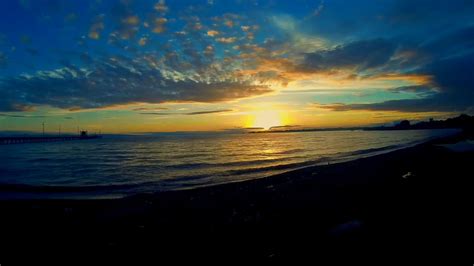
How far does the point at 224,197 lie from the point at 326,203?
5.78 metres

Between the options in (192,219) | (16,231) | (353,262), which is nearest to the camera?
(353,262)

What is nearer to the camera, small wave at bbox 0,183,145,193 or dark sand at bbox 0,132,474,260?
dark sand at bbox 0,132,474,260

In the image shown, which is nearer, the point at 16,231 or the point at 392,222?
the point at 392,222

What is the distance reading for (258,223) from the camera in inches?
418

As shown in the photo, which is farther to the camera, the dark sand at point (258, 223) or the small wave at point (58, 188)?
the small wave at point (58, 188)

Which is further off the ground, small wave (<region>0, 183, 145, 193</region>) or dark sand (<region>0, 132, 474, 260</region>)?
dark sand (<region>0, 132, 474, 260</region>)

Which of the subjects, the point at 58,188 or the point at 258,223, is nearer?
the point at 258,223

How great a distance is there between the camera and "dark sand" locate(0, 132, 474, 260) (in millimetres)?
7895

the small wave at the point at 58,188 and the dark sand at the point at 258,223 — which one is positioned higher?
the dark sand at the point at 258,223

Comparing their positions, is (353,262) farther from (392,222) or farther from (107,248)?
(107,248)

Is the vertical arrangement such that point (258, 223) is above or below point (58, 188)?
above

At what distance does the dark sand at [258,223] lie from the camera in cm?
789

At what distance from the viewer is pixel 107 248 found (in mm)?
8844

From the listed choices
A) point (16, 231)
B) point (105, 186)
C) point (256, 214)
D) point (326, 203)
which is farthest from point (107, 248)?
point (105, 186)
